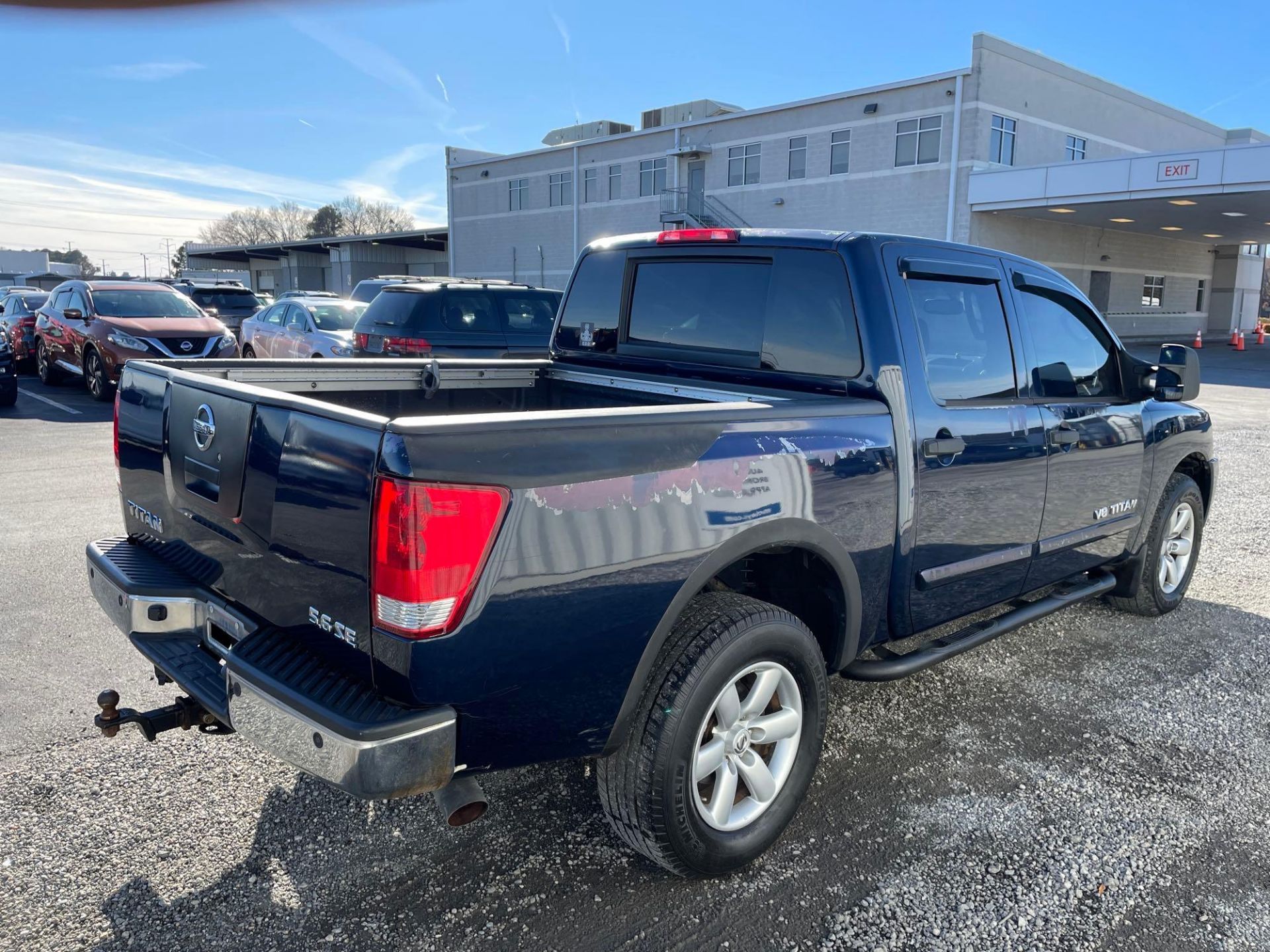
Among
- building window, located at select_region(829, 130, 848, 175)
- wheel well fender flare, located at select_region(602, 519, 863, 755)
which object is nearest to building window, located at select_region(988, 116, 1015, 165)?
building window, located at select_region(829, 130, 848, 175)

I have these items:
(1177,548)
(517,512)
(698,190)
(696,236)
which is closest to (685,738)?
(517,512)

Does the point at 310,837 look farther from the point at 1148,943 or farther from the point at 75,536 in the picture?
the point at 75,536

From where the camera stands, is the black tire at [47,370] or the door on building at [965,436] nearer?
the door on building at [965,436]

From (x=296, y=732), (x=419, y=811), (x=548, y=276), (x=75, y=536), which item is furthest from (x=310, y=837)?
(x=548, y=276)

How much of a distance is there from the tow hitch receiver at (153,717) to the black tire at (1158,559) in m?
4.59

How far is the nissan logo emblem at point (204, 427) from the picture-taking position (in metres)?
2.81

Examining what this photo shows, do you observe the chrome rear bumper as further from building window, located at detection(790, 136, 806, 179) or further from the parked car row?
building window, located at detection(790, 136, 806, 179)

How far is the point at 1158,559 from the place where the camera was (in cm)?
516

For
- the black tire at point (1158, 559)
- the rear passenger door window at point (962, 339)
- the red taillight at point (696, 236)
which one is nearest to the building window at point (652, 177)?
the black tire at point (1158, 559)

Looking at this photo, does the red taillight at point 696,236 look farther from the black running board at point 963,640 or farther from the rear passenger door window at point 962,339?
the black running board at point 963,640

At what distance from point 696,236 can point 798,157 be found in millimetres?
40414

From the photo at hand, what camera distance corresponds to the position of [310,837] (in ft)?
9.92

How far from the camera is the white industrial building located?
3475 centimetres

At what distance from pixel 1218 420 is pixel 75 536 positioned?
15765 mm
